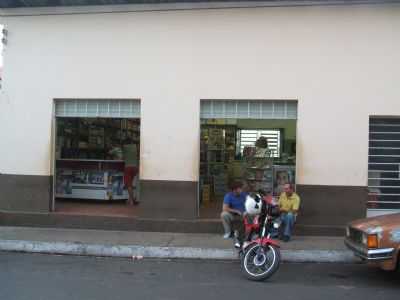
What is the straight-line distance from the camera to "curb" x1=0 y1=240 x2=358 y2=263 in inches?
328

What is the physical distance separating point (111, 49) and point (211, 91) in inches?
92.7

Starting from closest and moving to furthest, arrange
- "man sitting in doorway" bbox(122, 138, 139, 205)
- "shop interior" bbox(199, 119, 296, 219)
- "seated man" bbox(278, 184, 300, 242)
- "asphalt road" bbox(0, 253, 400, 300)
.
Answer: "asphalt road" bbox(0, 253, 400, 300) → "seated man" bbox(278, 184, 300, 242) → "shop interior" bbox(199, 119, 296, 219) → "man sitting in doorway" bbox(122, 138, 139, 205)

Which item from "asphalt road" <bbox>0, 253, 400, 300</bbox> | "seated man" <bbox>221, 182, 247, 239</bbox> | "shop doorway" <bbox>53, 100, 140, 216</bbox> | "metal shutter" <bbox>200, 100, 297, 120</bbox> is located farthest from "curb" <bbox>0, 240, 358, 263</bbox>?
"metal shutter" <bbox>200, 100, 297, 120</bbox>

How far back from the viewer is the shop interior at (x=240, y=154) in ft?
39.4

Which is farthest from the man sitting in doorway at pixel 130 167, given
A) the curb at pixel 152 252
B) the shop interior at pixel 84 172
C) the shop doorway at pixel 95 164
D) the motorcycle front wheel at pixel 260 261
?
the motorcycle front wheel at pixel 260 261

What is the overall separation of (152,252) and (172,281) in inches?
68.5

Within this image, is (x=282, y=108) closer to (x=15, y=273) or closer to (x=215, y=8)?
(x=215, y=8)

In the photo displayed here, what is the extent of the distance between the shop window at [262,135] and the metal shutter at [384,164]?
12.5ft

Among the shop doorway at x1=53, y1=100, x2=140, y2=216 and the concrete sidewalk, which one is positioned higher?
the shop doorway at x1=53, y1=100, x2=140, y2=216

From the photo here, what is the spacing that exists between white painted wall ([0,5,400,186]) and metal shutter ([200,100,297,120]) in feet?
0.72

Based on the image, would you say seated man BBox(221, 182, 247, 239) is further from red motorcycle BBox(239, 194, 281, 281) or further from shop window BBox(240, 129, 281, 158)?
shop window BBox(240, 129, 281, 158)

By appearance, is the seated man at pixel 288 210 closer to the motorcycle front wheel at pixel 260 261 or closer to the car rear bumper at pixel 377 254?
the motorcycle front wheel at pixel 260 261

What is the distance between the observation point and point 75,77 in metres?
10.4

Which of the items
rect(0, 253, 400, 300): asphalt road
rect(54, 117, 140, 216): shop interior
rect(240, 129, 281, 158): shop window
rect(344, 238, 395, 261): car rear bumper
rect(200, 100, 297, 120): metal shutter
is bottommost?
rect(0, 253, 400, 300): asphalt road
